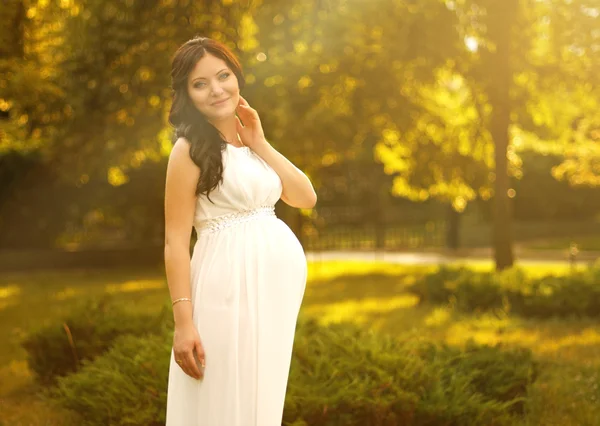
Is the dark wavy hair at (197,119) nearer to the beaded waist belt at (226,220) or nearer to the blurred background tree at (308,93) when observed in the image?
the beaded waist belt at (226,220)

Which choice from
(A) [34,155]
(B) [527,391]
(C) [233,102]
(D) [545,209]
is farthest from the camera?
(D) [545,209]

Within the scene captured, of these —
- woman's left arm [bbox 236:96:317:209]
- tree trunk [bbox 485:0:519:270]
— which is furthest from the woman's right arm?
tree trunk [bbox 485:0:519:270]

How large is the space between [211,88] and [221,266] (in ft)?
2.30

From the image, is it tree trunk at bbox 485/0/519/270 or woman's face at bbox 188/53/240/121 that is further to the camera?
tree trunk at bbox 485/0/519/270

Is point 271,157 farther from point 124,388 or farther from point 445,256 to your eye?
point 445,256

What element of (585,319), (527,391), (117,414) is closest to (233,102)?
(117,414)

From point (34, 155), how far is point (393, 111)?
1035 cm

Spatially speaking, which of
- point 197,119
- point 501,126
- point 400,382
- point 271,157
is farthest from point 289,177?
point 501,126

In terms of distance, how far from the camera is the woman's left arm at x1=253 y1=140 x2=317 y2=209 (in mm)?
3604

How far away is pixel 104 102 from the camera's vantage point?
1376 centimetres

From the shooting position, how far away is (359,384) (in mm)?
5668

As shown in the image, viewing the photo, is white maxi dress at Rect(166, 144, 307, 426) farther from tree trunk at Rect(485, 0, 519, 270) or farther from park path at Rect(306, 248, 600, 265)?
park path at Rect(306, 248, 600, 265)

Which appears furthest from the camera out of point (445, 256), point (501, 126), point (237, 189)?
point (445, 256)

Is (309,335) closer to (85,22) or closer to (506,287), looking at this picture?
(506,287)
